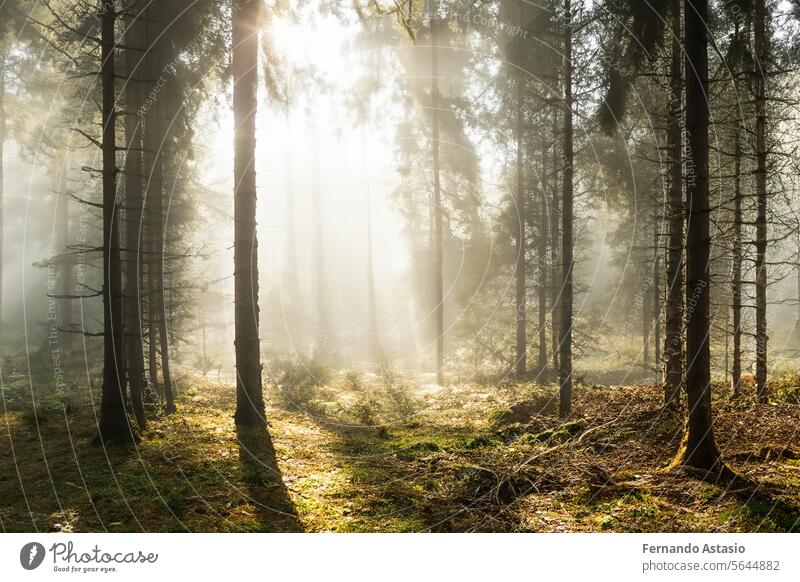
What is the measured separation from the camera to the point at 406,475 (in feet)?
27.0

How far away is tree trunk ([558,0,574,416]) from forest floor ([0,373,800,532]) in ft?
2.19

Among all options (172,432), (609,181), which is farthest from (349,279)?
(172,432)

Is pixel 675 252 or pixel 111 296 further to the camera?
pixel 675 252

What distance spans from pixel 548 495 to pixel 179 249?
18.0m

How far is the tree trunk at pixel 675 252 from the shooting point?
35.7 feet

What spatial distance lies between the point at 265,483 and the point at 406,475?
221 centimetres

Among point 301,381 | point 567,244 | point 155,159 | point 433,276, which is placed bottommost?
point 301,381

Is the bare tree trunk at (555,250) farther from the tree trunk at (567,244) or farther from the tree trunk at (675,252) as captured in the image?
the tree trunk at (675,252)

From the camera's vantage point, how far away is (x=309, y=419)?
1367 cm

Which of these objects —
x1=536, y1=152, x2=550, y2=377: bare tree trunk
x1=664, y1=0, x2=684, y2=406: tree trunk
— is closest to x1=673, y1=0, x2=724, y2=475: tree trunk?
x1=664, y1=0, x2=684, y2=406: tree trunk

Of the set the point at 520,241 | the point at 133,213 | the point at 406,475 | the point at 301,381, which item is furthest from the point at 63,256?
the point at 406,475

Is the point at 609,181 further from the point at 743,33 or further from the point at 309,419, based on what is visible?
the point at 309,419

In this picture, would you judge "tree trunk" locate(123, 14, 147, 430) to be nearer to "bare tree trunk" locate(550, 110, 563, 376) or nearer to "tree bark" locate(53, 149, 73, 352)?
"bare tree trunk" locate(550, 110, 563, 376)
